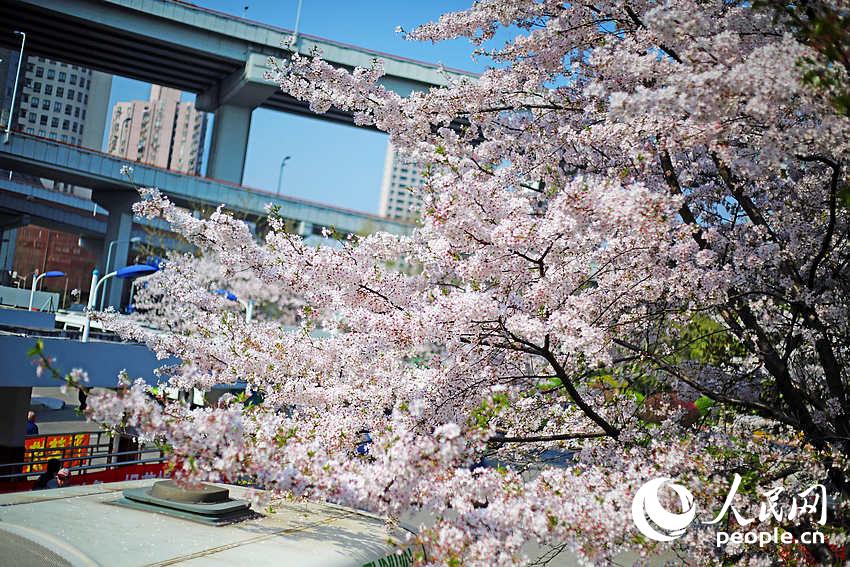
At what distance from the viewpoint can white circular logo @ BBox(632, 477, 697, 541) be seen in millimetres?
4885

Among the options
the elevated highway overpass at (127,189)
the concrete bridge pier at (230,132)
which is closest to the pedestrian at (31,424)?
the elevated highway overpass at (127,189)

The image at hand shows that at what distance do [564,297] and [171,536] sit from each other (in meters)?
3.58

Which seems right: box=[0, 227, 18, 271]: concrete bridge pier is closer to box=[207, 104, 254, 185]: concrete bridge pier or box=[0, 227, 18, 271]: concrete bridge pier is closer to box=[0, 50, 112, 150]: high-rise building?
box=[0, 50, 112, 150]: high-rise building

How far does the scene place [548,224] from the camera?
5.40m

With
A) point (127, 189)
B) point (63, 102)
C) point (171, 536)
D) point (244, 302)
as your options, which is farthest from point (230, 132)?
point (63, 102)

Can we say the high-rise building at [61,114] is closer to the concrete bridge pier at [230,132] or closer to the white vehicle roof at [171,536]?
the concrete bridge pier at [230,132]

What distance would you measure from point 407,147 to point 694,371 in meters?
4.16

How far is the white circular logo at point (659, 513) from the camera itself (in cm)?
489

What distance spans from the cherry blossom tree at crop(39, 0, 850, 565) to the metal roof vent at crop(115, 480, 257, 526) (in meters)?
0.70

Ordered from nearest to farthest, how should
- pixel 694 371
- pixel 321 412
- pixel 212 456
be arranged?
1. pixel 212 456
2. pixel 321 412
3. pixel 694 371

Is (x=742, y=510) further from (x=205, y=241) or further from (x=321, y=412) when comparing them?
(x=205, y=241)

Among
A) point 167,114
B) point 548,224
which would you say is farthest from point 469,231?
point 167,114

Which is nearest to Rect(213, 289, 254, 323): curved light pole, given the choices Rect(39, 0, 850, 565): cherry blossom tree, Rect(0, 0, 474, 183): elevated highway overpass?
Rect(39, 0, 850, 565): cherry blossom tree

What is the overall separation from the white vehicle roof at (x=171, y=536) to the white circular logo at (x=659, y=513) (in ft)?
5.62
